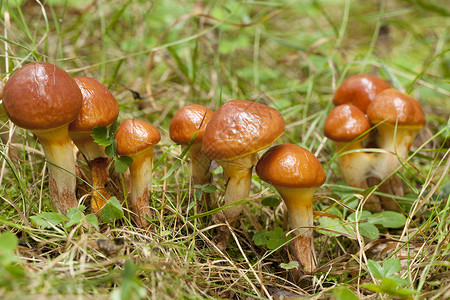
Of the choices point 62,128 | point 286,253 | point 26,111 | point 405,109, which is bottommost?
point 286,253

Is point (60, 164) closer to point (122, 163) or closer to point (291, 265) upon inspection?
point (122, 163)

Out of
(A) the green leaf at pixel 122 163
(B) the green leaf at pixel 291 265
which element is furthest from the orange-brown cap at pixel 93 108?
(B) the green leaf at pixel 291 265

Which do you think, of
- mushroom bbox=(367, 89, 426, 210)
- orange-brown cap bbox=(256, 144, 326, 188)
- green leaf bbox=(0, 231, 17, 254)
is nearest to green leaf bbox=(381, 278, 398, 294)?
orange-brown cap bbox=(256, 144, 326, 188)

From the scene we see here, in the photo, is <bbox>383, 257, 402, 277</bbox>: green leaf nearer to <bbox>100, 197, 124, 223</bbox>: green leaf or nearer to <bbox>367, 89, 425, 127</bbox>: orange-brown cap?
<bbox>367, 89, 425, 127</bbox>: orange-brown cap

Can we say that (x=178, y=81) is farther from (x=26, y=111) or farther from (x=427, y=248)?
(x=427, y=248)

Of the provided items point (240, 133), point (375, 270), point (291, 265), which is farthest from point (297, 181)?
point (375, 270)

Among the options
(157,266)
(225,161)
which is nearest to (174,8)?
(225,161)
